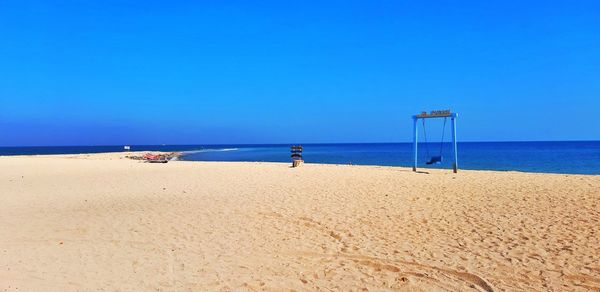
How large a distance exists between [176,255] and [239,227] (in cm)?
198

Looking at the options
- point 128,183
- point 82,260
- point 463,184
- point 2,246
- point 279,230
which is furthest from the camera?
point 128,183

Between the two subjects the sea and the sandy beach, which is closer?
the sandy beach

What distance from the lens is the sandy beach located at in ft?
17.3

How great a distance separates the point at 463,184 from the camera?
1463 cm

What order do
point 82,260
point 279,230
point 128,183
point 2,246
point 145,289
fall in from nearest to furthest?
1. point 145,289
2. point 82,260
3. point 2,246
4. point 279,230
5. point 128,183

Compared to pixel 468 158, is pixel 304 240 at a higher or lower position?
lower

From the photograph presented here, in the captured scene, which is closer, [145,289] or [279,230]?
[145,289]

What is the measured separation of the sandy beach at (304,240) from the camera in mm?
5270

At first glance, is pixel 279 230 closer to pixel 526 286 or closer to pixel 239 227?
pixel 239 227

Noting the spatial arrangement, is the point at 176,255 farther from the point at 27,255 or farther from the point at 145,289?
the point at 27,255

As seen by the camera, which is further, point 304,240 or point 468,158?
point 468,158

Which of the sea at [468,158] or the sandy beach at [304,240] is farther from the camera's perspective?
the sea at [468,158]

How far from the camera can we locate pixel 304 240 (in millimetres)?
7168

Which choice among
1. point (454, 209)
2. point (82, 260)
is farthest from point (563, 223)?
point (82, 260)
